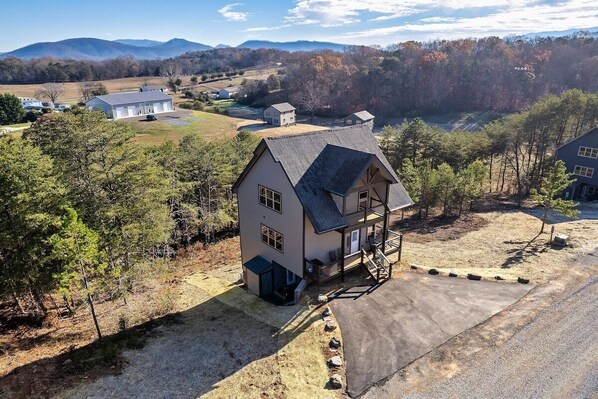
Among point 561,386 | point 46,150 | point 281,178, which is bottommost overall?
point 561,386

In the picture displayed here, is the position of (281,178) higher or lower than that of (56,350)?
higher

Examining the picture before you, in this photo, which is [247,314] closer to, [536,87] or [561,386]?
[561,386]

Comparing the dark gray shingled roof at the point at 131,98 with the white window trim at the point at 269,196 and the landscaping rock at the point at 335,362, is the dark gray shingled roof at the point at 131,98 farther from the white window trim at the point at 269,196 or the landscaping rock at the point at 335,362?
the landscaping rock at the point at 335,362

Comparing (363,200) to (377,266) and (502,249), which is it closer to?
(377,266)

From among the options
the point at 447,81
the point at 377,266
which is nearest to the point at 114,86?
the point at 447,81

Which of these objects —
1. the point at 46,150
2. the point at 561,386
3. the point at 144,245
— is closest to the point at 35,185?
the point at 46,150

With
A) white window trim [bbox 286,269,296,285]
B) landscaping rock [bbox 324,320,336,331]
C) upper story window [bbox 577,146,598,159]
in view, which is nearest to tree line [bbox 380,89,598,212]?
upper story window [bbox 577,146,598,159]
